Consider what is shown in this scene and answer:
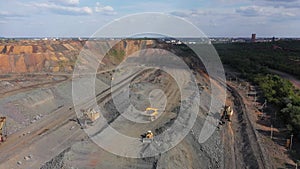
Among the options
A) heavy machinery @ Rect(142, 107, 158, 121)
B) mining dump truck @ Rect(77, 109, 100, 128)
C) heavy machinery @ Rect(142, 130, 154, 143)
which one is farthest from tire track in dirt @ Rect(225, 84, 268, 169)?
mining dump truck @ Rect(77, 109, 100, 128)

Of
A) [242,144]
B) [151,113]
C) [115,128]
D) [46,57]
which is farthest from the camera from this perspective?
[46,57]

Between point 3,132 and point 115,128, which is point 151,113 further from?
point 3,132

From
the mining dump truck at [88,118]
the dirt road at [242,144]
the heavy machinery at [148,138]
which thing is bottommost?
the dirt road at [242,144]

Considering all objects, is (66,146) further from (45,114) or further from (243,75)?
(243,75)

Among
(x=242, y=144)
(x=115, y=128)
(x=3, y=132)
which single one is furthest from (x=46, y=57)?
(x=242, y=144)

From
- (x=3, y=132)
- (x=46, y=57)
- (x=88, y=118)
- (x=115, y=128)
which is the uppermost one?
(x=46, y=57)

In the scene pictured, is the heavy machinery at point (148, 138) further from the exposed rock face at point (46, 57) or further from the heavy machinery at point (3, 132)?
the exposed rock face at point (46, 57)

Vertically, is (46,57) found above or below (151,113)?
above

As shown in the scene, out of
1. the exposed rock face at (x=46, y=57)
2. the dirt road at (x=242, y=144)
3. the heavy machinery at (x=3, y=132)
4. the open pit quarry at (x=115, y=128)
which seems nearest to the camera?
the open pit quarry at (x=115, y=128)

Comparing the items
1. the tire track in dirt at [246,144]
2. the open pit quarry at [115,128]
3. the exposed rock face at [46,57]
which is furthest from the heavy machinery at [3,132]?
the exposed rock face at [46,57]

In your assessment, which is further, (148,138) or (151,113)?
(151,113)

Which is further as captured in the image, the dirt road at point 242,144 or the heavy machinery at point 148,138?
the heavy machinery at point 148,138
